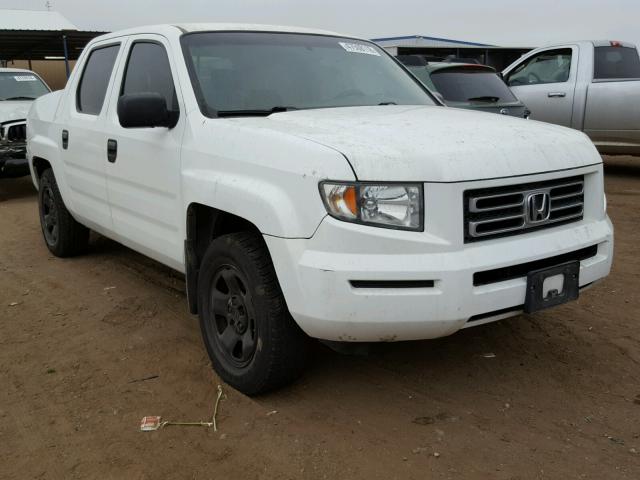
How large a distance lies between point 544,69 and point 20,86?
8.27 metres

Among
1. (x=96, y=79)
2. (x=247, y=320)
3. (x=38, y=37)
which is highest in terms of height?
(x=38, y=37)

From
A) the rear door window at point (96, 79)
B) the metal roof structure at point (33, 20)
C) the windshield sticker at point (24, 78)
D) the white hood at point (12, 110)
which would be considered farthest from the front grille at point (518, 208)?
the metal roof structure at point (33, 20)

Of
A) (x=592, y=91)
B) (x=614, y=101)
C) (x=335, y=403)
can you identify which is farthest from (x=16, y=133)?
(x=614, y=101)

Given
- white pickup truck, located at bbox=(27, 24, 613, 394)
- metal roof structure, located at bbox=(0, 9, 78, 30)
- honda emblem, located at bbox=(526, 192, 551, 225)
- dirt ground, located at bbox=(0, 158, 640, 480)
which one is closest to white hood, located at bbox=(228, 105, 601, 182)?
white pickup truck, located at bbox=(27, 24, 613, 394)

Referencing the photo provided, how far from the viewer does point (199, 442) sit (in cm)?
291

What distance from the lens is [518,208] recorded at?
9.52 ft

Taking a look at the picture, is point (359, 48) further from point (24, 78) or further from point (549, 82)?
point (24, 78)

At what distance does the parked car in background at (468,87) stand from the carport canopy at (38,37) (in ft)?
37.3

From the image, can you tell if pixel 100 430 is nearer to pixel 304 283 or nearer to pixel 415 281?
pixel 304 283

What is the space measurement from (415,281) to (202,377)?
1.43 metres

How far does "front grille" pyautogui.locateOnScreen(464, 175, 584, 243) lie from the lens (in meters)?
2.77

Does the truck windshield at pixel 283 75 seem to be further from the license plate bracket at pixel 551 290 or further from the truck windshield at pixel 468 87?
the truck windshield at pixel 468 87

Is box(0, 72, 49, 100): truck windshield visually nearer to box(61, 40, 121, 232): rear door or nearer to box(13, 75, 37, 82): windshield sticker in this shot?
box(13, 75, 37, 82): windshield sticker

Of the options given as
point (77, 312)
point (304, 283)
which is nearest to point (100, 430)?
point (304, 283)
